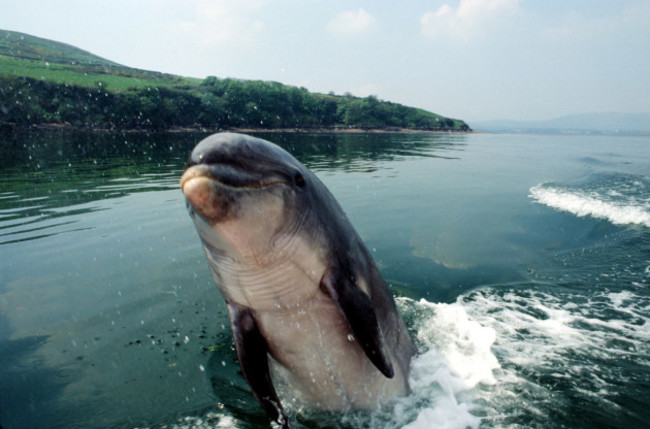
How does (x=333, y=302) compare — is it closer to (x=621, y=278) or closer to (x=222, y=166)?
(x=222, y=166)

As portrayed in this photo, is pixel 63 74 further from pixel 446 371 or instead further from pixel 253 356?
pixel 446 371

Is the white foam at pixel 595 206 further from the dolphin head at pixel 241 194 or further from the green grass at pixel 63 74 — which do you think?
the green grass at pixel 63 74

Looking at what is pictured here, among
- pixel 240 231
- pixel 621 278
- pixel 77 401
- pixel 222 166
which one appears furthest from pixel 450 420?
pixel 621 278

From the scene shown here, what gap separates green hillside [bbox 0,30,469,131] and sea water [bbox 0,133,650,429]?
237ft

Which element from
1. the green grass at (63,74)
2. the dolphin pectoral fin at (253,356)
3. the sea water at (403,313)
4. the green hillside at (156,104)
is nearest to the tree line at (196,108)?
the green hillside at (156,104)

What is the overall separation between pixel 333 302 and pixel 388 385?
1585 mm

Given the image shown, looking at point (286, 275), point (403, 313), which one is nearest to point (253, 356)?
point (286, 275)

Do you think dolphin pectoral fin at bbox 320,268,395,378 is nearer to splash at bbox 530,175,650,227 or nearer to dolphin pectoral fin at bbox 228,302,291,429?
dolphin pectoral fin at bbox 228,302,291,429

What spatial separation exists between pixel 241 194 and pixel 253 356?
75.4 inches

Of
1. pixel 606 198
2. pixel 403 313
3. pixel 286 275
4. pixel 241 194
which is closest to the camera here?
pixel 241 194

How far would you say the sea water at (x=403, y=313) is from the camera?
484cm

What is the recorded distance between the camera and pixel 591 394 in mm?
5070

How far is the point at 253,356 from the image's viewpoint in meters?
3.98

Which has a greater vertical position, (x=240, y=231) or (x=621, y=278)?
(x=240, y=231)
